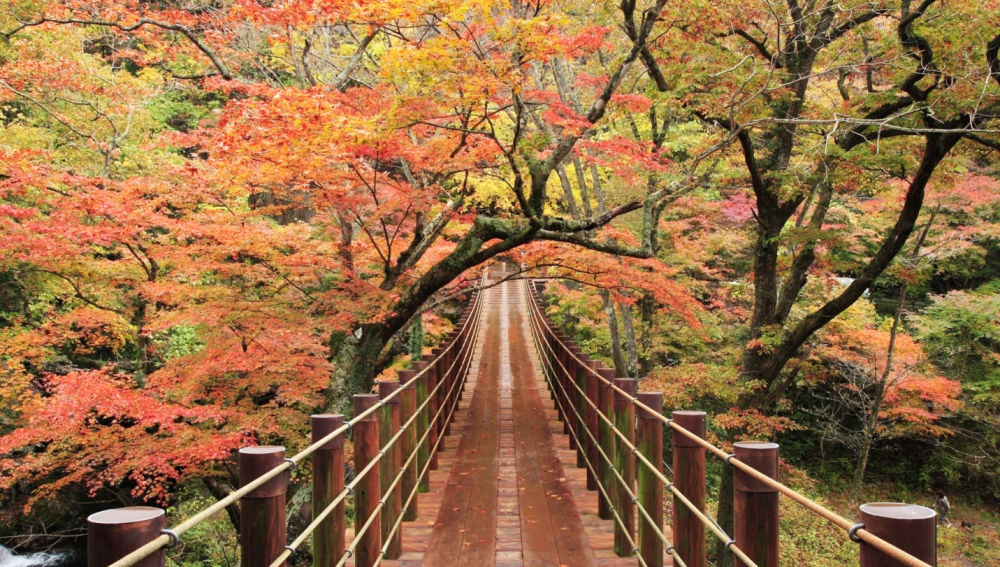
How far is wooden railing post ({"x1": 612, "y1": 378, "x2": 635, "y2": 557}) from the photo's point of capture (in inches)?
131

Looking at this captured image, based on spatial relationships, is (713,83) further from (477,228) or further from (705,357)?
(705,357)

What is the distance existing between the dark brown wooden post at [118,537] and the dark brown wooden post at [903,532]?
1374 millimetres

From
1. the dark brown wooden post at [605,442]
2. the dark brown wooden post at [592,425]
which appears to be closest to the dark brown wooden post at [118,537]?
the dark brown wooden post at [605,442]

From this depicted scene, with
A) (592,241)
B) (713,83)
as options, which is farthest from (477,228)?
(713,83)

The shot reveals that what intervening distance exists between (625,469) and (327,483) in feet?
5.67

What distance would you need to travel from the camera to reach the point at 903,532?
44.7 inches

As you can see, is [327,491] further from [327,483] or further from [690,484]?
[690,484]

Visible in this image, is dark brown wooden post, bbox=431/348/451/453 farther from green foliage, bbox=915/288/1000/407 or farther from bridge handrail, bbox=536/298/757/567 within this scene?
green foliage, bbox=915/288/1000/407

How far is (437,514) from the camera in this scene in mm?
4246

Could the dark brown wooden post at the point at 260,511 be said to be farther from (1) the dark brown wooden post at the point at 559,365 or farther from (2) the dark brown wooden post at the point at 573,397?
(1) the dark brown wooden post at the point at 559,365

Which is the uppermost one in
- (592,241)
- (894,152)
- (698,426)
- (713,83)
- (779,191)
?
(713,83)

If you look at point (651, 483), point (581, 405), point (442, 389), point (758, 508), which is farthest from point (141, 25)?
point (758, 508)

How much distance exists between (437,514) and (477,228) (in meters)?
3.61

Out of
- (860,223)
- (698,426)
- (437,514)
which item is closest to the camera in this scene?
(698,426)
